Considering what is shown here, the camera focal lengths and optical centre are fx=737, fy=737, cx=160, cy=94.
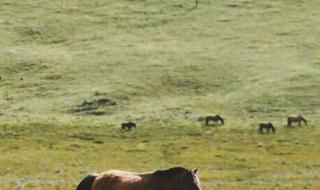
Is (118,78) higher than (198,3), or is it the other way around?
(198,3)

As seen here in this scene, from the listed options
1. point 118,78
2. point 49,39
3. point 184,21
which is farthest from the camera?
point 184,21

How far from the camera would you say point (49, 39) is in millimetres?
123375

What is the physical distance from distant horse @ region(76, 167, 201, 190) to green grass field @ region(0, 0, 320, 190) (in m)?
18.8

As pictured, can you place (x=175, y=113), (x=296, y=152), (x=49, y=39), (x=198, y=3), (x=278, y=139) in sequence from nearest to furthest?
1. (x=296, y=152)
2. (x=278, y=139)
3. (x=175, y=113)
4. (x=49, y=39)
5. (x=198, y=3)

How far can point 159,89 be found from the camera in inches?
3804

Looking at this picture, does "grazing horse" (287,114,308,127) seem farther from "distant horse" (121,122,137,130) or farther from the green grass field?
"distant horse" (121,122,137,130)

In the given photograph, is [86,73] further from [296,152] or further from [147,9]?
[296,152]

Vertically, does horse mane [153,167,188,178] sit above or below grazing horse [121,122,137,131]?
above

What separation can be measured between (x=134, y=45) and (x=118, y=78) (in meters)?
19.2

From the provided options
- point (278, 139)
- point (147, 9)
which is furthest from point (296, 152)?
point (147, 9)

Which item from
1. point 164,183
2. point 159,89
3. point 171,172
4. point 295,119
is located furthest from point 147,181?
point 159,89

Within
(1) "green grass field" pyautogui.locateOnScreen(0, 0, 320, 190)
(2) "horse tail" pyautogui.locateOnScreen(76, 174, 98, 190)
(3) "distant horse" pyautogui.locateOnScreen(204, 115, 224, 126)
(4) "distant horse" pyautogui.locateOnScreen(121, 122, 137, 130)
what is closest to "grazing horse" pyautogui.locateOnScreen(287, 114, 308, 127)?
(1) "green grass field" pyautogui.locateOnScreen(0, 0, 320, 190)

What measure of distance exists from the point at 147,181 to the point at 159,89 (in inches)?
2942

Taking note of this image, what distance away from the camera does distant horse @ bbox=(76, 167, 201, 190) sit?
801 inches
